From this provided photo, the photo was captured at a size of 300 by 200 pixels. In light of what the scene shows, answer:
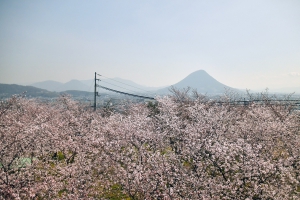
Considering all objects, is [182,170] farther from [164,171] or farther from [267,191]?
[267,191]

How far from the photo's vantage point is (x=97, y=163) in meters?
16.7

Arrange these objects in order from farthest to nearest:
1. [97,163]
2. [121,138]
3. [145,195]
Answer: [121,138], [97,163], [145,195]

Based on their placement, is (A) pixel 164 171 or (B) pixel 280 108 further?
(B) pixel 280 108

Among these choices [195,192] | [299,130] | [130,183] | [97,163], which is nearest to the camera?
[195,192]

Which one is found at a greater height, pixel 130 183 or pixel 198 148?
pixel 198 148

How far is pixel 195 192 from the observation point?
1016cm

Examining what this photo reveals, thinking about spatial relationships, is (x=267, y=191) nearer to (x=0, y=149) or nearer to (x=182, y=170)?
(x=182, y=170)

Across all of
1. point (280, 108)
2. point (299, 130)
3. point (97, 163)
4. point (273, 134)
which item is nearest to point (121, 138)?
point (97, 163)

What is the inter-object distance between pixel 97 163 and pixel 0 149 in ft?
21.5

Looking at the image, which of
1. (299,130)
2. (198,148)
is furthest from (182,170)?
(299,130)

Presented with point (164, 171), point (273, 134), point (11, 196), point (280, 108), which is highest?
Answer: point (280, 108)

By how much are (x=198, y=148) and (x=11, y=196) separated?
10224 millimetres

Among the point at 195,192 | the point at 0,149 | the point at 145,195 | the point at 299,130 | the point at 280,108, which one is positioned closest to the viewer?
the point at 195,192

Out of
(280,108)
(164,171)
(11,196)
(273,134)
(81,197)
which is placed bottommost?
(81,197)
